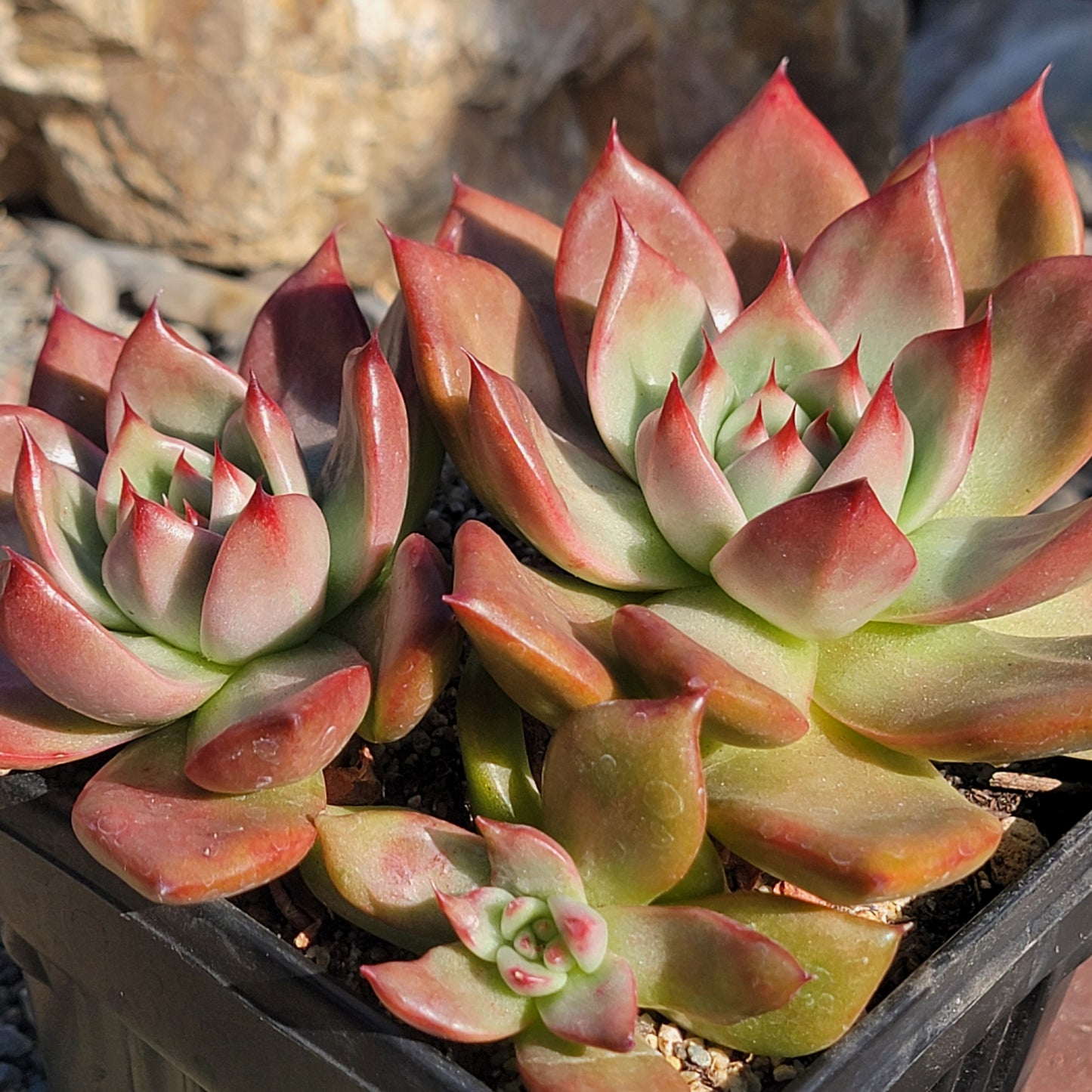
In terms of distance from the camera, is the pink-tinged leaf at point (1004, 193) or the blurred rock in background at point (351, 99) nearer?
the pink-tinged leaf at point (1004, 193)

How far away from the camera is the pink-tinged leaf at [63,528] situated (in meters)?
0.71

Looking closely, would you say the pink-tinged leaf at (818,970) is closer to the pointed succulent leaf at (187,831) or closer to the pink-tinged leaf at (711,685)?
the pink-tinged leaf at (711,685)

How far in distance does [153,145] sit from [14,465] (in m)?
1.83

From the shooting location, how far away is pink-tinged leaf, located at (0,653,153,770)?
690 mm

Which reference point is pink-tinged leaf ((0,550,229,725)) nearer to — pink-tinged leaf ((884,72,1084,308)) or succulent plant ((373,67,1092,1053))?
succulent plant ((373,67,1092,1053))

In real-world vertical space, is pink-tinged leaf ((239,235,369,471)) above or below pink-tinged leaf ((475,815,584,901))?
above

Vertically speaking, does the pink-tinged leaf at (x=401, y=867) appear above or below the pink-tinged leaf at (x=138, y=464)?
below

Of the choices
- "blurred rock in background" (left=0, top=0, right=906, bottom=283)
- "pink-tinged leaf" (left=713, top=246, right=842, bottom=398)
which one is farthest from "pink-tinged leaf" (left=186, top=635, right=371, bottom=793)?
"blurred rock in background" (left=0, top=0, right=906, bottom=283)

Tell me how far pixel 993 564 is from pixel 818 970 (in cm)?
24

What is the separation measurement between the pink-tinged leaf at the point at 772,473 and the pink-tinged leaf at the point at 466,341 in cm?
14

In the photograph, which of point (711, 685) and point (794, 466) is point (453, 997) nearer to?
point (711, 685)

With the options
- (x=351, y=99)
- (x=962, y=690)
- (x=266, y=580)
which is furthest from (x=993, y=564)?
(x=351, y=99)

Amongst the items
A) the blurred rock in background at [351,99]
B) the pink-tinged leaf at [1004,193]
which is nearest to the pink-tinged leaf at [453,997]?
the pink-tinged leaf at [1004,193]

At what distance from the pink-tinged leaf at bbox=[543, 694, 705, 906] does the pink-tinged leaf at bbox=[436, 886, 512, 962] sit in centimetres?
5
